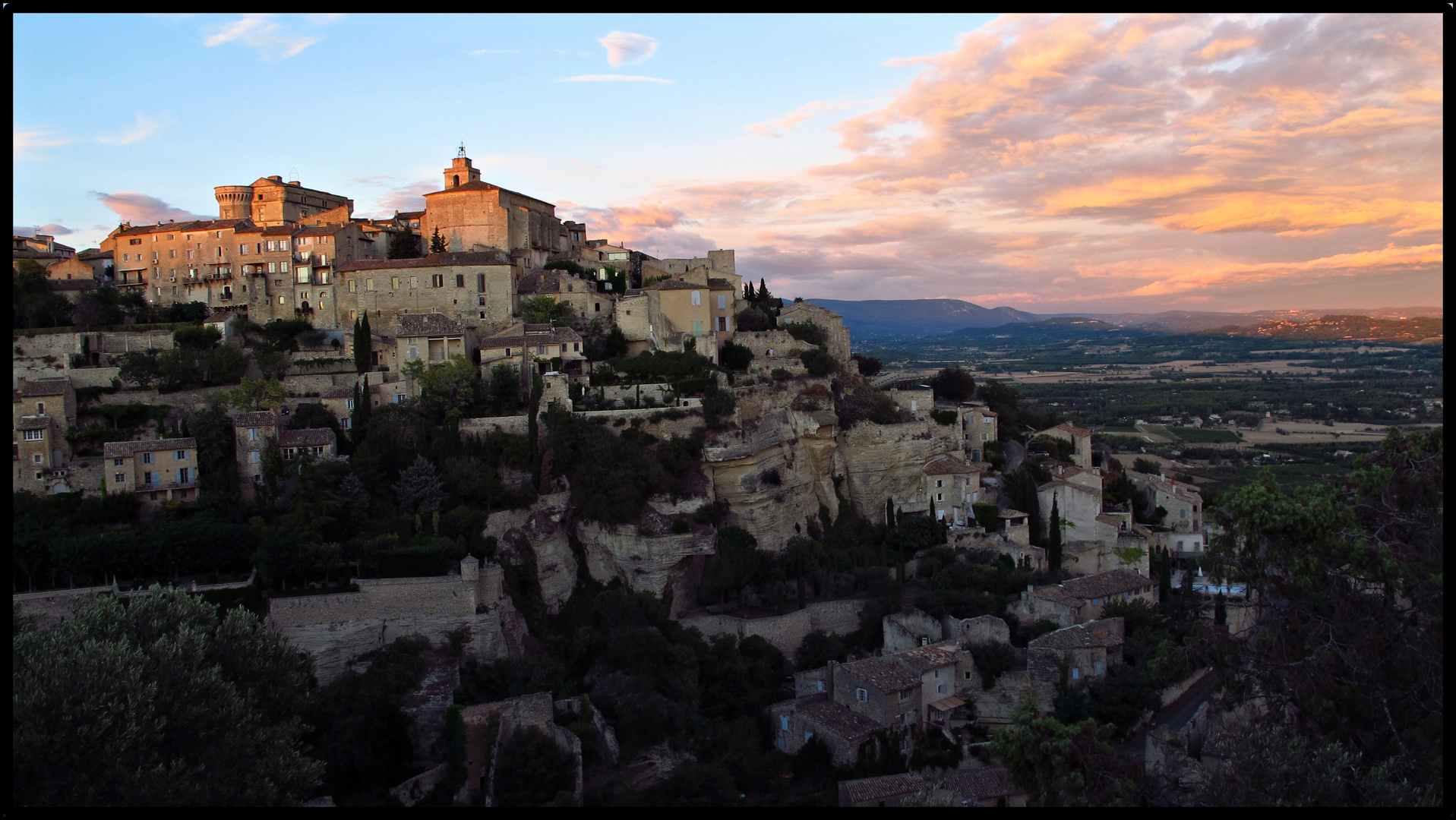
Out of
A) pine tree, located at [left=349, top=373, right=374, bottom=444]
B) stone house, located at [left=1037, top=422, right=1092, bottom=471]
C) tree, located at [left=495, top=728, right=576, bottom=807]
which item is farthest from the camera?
stone house, located at [left=1037, top=422, right=1092, bottom=471]

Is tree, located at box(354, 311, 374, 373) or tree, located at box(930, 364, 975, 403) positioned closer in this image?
tree, located at box(354, 311, 374, 373)

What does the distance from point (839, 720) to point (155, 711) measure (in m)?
13.8

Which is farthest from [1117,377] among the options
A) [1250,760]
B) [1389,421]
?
[1250,760]

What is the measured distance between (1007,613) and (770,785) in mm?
9362

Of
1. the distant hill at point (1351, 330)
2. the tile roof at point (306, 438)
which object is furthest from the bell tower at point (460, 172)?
the distant hill at point (1351, 330)

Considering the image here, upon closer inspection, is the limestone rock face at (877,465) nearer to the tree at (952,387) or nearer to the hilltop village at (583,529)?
the hilltop village at (583,529)

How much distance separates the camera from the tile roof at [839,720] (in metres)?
20.4

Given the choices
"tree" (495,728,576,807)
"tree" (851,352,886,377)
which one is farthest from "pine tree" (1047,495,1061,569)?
"tree" (495,728,576,807)

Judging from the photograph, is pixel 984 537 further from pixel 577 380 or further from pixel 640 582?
pixel 577 380

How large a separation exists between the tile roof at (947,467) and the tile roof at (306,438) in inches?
757

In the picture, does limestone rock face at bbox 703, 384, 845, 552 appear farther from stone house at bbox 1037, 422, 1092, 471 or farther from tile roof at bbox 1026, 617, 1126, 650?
stone house at bbox 1037, 422, 1092, 471

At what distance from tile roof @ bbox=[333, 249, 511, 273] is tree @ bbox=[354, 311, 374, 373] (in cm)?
350

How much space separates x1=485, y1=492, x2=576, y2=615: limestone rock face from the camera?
24.9m

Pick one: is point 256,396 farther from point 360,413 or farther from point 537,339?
point 537,339
